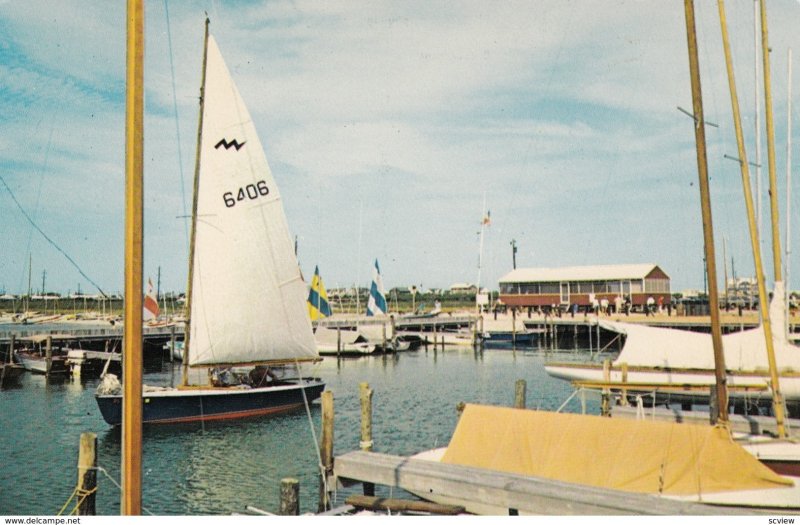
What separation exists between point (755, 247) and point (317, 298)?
2071 inches

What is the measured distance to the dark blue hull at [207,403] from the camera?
25806 mm

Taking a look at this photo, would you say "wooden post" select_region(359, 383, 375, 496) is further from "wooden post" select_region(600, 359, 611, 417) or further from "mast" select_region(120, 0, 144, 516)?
"mast" select_region(120, 0, 144, 516)

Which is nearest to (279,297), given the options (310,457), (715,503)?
(310,457)

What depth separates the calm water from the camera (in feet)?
59.8

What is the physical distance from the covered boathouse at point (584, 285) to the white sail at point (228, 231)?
57999mm

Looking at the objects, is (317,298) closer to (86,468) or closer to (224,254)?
(224,254)

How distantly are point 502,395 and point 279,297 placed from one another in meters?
15.6

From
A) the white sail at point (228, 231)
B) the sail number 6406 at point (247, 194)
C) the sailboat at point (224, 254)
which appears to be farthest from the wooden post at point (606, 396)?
the sail number 6406 at point (247, 194)

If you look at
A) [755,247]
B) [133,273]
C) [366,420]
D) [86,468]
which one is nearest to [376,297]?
[366,420]

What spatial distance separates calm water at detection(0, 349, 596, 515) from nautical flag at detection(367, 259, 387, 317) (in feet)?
90.9

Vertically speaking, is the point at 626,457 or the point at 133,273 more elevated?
the point at 133,273

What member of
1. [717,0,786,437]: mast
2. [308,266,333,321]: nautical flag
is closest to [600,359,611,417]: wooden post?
[717,0,786,437]: mast

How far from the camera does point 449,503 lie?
42.9 feet

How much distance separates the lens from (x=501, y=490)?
35.4ft
